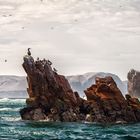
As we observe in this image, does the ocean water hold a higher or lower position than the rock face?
lower

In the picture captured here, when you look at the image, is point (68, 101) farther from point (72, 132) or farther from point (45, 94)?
point (72, 132)

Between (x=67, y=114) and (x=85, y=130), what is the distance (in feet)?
59.8

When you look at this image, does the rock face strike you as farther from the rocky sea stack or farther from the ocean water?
the ocean water

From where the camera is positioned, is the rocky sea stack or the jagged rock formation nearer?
the rocky sea stack

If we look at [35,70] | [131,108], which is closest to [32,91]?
[35,70]

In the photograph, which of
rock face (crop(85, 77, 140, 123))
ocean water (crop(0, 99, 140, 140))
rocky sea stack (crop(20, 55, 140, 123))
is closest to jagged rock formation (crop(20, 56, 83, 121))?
rocky sea stack (crop(20, 55, 140, 123))

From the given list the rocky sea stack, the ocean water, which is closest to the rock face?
the rocky sea stack

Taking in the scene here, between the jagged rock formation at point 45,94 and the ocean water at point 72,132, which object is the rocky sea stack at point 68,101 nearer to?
the jagged rock formation at point 45,94

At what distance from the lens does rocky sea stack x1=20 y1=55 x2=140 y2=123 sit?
3762 inches

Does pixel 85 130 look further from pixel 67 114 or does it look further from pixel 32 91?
pixel 32 91

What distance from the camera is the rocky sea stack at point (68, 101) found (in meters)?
95.6

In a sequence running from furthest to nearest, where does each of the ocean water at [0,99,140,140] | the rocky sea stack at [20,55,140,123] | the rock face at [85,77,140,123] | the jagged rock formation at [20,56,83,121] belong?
the jagged rock formation at [20,56,83,121]
the rocky sea stack at [20,55,140,123]
the rock face at [85,77,140,123]
the ocean water at [0,99,140,140]

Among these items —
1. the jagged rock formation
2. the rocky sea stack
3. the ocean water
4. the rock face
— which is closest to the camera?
the ocean water

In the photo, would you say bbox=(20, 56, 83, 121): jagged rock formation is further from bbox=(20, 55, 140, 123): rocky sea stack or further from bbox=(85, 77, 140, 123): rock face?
bbox=(85, 77, 140, 123): rock face
